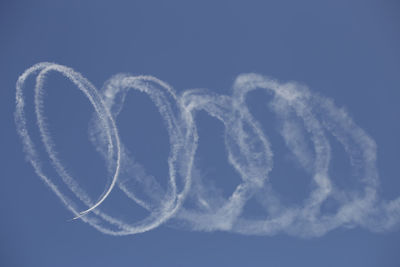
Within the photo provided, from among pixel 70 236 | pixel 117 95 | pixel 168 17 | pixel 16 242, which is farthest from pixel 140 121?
pixel 16 242

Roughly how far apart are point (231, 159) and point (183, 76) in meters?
0.36

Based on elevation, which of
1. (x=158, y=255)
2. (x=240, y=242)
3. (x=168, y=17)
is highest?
(x=168, y=17)

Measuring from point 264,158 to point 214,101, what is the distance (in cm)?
28

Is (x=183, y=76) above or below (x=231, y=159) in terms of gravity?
above

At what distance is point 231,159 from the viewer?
3.86 ft

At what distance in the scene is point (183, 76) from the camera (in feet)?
3.84

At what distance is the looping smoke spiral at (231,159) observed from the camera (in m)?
1.16

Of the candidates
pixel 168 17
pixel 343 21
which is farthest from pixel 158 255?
pixel 343 21

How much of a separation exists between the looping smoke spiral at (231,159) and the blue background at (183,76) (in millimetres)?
34

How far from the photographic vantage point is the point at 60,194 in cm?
119

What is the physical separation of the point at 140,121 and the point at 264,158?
49 cm

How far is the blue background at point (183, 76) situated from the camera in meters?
1.16

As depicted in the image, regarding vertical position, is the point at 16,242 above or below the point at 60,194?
below

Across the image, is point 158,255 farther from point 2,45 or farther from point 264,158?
point 2,45
